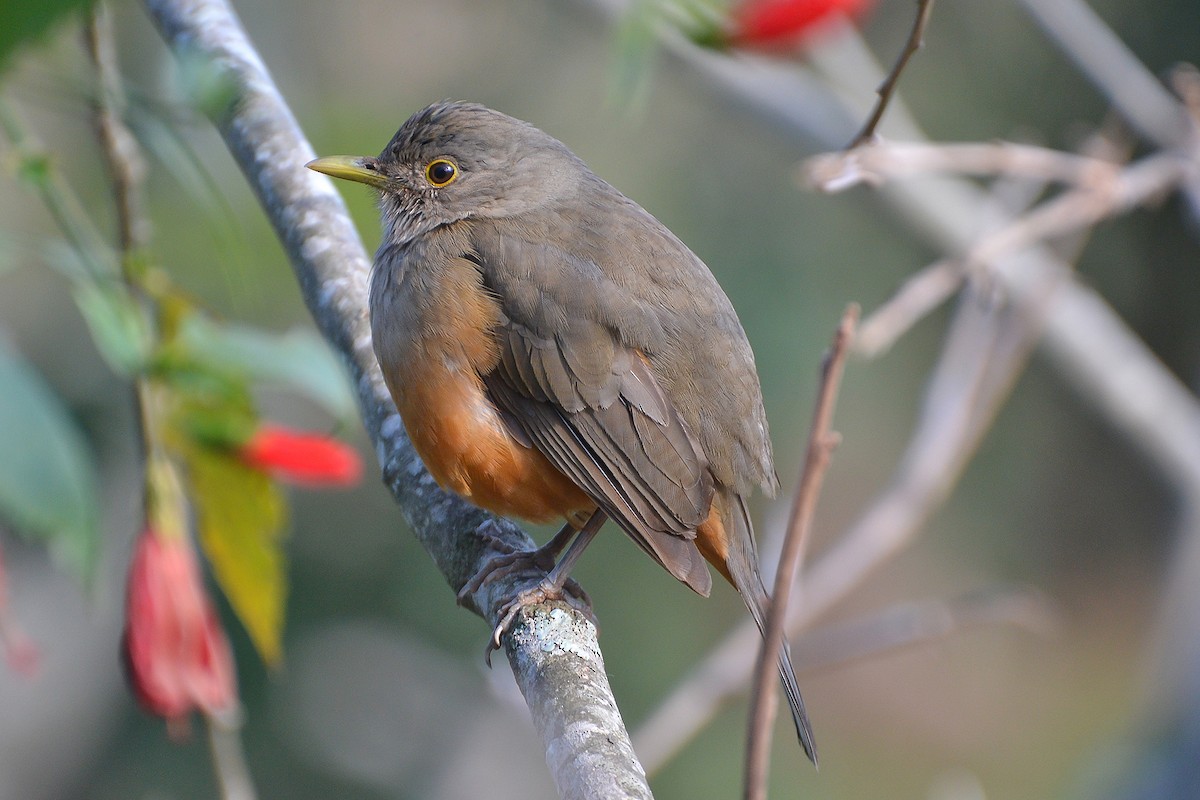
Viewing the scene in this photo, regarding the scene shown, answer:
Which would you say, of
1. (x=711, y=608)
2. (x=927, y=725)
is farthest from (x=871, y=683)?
(x=711, y=608)

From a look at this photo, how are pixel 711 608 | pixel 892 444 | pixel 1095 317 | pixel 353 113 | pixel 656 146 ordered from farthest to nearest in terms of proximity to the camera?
1. pixel 892 444
2. pixel 656 146
3. pixel 711 608
4. pixel 353 113
5. pixel 1095 317

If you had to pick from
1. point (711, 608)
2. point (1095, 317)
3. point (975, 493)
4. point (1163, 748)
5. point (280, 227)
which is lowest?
point (711, 608)

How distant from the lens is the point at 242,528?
2.63 metres

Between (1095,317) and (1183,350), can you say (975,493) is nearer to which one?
(1183,350)

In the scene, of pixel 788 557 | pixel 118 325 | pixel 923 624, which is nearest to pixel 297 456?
pixel 118 325

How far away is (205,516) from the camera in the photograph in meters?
2.62

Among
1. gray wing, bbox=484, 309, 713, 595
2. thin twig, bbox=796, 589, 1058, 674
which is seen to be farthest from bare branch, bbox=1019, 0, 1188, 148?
gray wing, bbox=484, 309, 713, 595

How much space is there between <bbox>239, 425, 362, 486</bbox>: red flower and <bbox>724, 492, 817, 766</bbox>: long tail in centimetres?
106

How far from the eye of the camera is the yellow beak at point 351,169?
11.4ft

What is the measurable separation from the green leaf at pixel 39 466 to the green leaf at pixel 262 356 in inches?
30.8

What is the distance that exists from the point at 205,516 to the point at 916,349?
9.61 meters

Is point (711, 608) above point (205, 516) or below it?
below

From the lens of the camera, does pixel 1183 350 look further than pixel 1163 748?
Result: Yes

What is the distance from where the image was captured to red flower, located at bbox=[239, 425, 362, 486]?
101 inches
